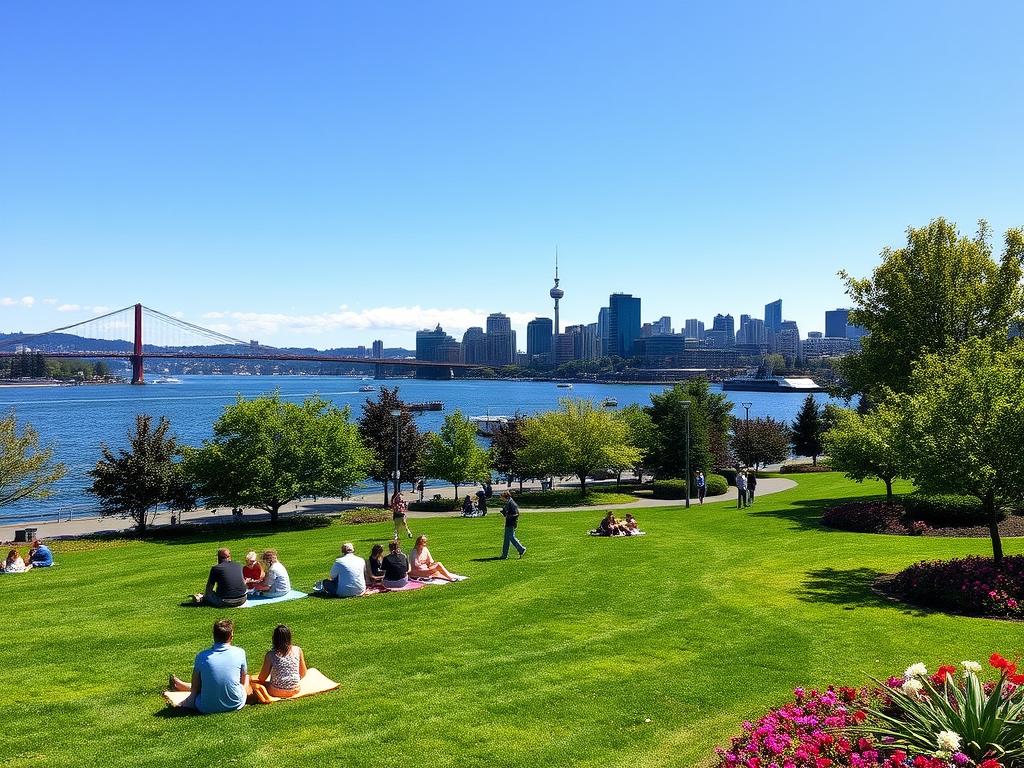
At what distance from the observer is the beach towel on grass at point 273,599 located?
13.9 m

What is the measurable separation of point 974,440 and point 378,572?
12.1 m

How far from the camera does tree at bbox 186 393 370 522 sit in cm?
3127

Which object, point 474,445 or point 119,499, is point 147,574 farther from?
point 474,445

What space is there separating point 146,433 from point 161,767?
28411 mm

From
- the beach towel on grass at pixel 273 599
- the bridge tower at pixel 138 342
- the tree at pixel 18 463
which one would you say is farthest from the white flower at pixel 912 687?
the bridge tower at pixel 138 342

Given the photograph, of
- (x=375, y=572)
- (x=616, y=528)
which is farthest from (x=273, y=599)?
(x=616, y=528)

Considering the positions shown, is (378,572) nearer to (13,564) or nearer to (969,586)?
(969,586)

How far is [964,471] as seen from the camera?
14.2 metres

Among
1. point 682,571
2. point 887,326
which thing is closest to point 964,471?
point 682,571

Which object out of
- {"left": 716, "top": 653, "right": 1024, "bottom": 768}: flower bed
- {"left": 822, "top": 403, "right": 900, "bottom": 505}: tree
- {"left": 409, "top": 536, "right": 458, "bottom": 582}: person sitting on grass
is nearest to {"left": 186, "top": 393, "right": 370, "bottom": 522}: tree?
{"left": 409, "top": 536, "right": 458, "bottom": 582}: person sitting on grass

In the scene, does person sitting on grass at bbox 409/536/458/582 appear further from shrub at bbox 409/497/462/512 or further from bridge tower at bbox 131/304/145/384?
bridge tower at bbox 131/304/145/384

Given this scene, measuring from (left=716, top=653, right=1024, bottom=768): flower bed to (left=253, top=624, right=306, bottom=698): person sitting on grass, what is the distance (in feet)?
17.3

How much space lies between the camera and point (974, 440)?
14.1 m

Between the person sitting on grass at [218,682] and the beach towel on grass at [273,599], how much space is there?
16.8 feet
